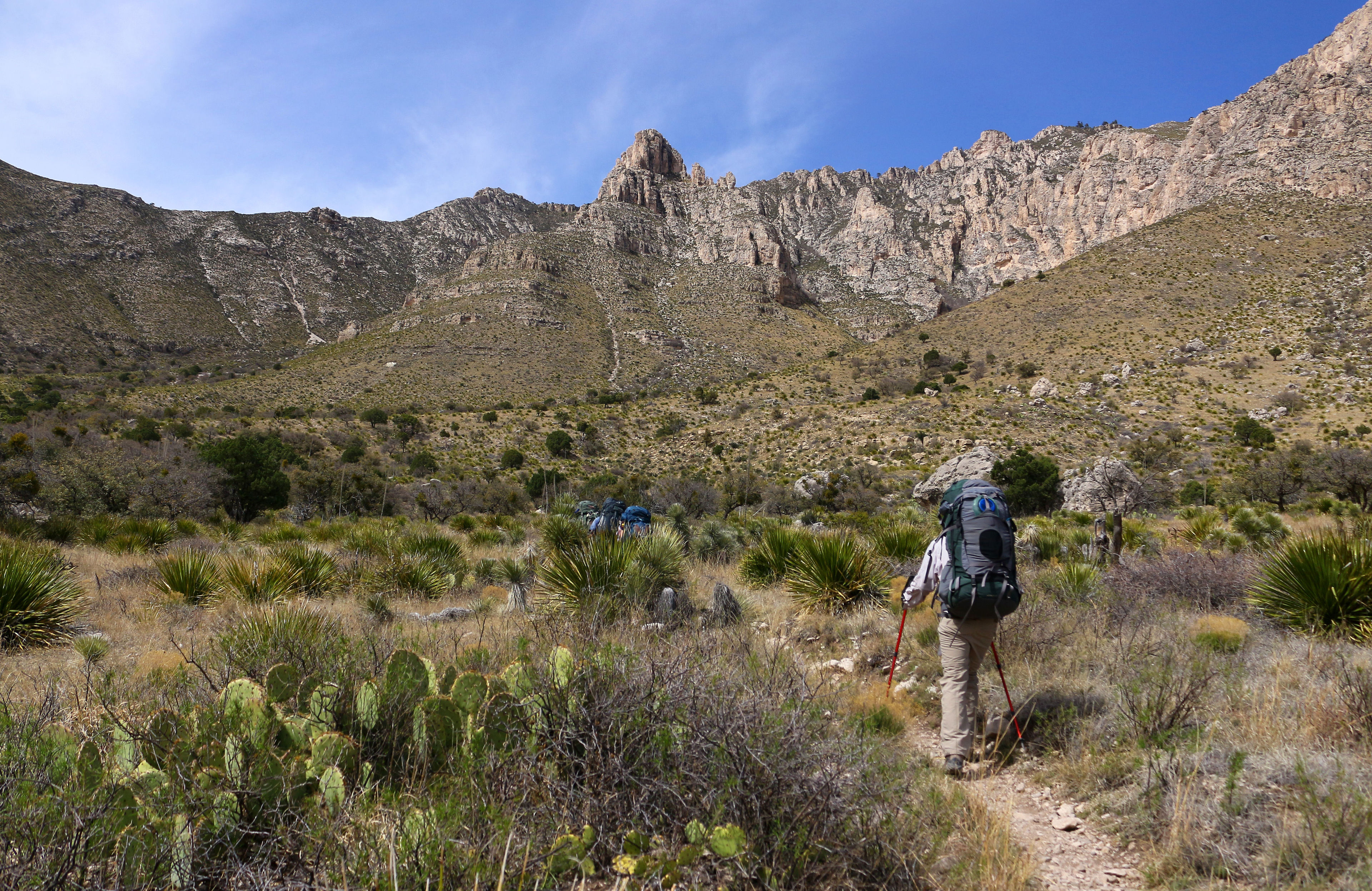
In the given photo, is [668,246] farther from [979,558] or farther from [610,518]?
[979,558]

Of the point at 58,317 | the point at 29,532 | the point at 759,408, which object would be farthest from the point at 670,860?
the point at 58,317

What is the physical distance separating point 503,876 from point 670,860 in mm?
607

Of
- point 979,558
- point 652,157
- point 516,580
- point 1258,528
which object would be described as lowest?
point 1258,528

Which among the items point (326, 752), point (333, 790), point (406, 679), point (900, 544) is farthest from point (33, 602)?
point (900, 544)

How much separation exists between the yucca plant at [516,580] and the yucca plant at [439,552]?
63cm

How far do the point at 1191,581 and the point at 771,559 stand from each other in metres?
5.09

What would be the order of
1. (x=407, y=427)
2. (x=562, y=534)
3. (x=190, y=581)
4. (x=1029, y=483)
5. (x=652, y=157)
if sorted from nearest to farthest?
1. (x=190, y=581)
2. (x=562, y=534)
3. (x=1029, y=483)
4. (x=407, y=427)
5. (x=652, y=157)

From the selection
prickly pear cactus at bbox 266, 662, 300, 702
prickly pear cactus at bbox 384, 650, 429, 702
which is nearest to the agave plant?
prickly pear cactus at bbox 266, 662, 300, 702

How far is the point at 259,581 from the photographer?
761cm

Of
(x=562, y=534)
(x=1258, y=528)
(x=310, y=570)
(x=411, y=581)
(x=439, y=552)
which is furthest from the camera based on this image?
(x=1258, y=528)

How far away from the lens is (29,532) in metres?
11.0

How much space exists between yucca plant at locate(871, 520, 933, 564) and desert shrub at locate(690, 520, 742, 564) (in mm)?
2755

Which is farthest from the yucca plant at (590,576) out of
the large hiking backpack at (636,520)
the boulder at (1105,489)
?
the boulder at (1105,489)

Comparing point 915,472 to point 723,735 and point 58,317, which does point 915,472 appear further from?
point 58,317
